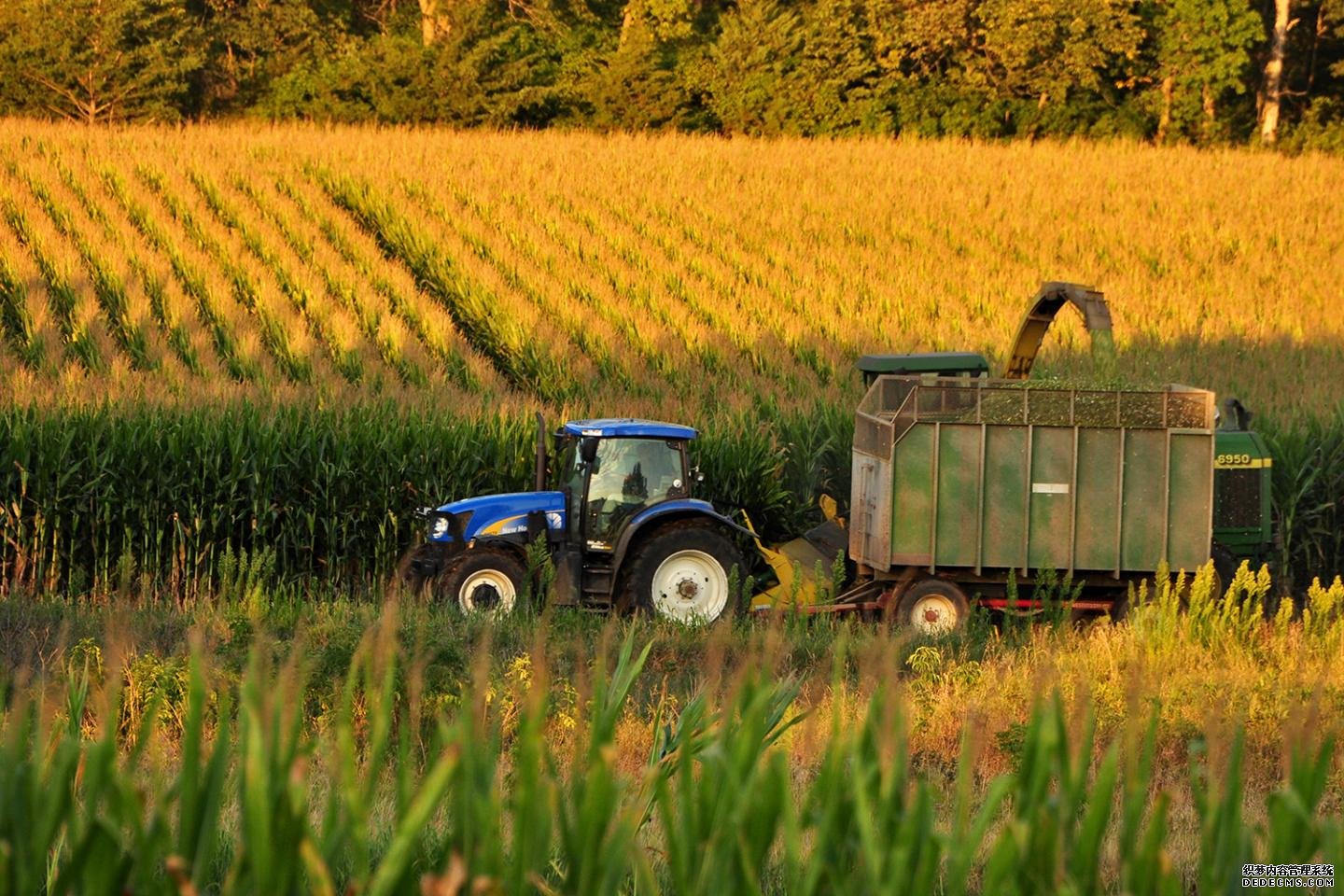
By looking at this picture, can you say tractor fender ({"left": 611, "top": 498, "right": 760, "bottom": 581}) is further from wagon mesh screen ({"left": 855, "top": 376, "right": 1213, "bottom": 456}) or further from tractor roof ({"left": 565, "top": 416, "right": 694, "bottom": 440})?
wagon mesh screen ({"left": 855, "top": 376, "right": 1213, "bottom": 456})

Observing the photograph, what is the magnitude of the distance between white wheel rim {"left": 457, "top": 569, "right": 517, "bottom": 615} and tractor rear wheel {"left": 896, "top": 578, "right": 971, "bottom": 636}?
2.69m

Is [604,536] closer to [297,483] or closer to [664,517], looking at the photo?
[664,517]

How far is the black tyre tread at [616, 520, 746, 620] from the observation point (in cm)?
1089

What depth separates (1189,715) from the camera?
25.6 ft

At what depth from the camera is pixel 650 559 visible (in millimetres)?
10914

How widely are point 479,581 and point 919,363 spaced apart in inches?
160

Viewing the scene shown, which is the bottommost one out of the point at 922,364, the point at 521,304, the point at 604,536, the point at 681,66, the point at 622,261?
the point at 604,536

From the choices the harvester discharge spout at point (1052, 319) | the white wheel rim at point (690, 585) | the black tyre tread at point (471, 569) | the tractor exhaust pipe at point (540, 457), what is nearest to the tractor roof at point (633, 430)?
the tractor exhaust pipe at point (540, 457)

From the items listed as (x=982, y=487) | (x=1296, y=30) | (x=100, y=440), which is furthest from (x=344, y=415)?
(x=1296, y=30)

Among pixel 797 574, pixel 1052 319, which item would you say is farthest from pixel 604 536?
pixel 1052 319

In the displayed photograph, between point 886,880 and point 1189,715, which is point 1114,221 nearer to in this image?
point 1189,715

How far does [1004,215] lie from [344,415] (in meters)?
18.0

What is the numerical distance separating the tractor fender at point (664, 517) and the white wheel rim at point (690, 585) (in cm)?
27

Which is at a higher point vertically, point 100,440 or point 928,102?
point 928,102
